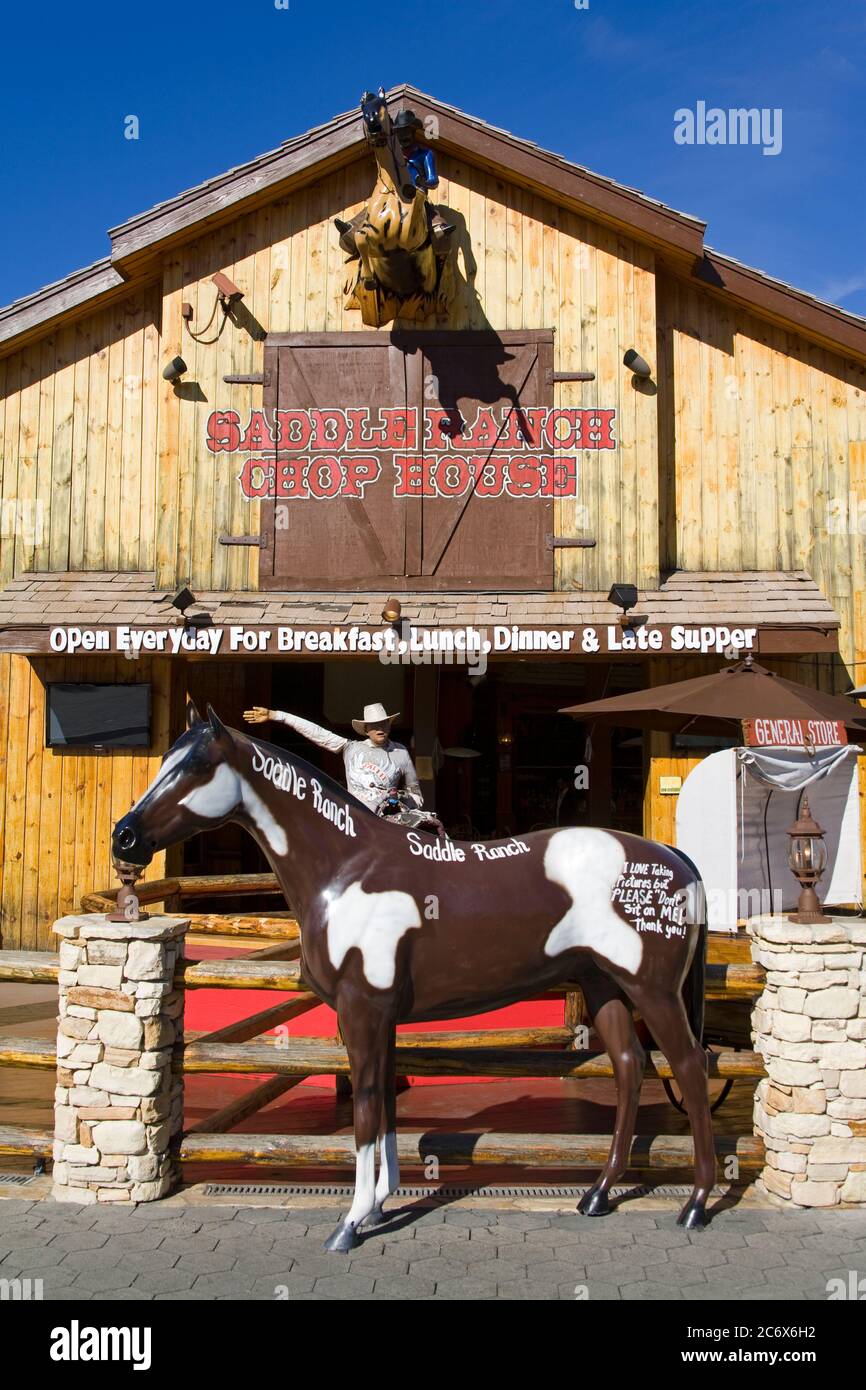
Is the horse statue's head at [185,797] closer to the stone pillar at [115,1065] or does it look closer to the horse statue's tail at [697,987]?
the stone pillar at [115,1065]

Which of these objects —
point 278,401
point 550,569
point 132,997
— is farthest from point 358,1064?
point 278,401

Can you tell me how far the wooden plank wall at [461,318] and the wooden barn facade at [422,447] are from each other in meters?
0.02

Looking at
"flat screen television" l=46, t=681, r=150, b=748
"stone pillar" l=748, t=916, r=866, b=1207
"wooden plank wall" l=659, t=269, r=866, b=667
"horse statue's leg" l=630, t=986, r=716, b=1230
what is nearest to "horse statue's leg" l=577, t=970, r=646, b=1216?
"horse statue's leg" l=630, t=986, r=716, b=1230

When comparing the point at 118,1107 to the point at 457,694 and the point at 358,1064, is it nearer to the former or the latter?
the point at 358,1064

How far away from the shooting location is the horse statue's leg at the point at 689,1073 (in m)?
4.59

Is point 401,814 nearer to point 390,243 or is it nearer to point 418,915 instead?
point 418,915

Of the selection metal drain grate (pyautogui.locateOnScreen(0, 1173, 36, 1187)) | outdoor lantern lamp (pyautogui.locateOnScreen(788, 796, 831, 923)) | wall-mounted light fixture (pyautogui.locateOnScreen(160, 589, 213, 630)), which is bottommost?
metal drain grate (pyautogui.locateOnScreen(0, 1173, 36, 1187))

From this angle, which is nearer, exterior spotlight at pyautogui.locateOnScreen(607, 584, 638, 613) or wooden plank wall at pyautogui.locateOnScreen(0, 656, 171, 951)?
exterior spotlight at pyautogui.locateOnScreen(607, 584, 638, 613)

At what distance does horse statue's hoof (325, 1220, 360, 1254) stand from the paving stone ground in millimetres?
48

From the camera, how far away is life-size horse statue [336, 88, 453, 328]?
8.53m

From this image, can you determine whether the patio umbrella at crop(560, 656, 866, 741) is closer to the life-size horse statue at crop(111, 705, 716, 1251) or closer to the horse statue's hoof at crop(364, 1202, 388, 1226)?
the life-size horse statue at crop(111, 705, 716, 1251)
